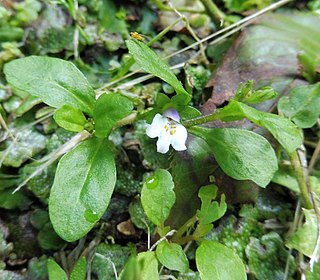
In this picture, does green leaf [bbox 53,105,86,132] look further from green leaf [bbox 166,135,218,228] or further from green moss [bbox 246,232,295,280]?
green moss [bbox 246,232,295,280]

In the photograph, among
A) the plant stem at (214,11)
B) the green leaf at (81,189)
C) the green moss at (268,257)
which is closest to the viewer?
the green leaf at (81,189)

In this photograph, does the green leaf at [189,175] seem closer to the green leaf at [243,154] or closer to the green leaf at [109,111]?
the green leaf at [243,154]

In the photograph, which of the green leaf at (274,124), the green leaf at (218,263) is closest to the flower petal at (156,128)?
the green leaf at (274,124)

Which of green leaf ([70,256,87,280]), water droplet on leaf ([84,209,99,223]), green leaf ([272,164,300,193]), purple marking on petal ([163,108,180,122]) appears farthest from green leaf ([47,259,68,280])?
green leaf ([272,164,300,193])

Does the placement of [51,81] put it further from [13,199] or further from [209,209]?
[209,209]

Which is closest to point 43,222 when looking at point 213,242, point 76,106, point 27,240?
point 27,240

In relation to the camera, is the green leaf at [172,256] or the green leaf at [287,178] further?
the green leaf at [287,178]
